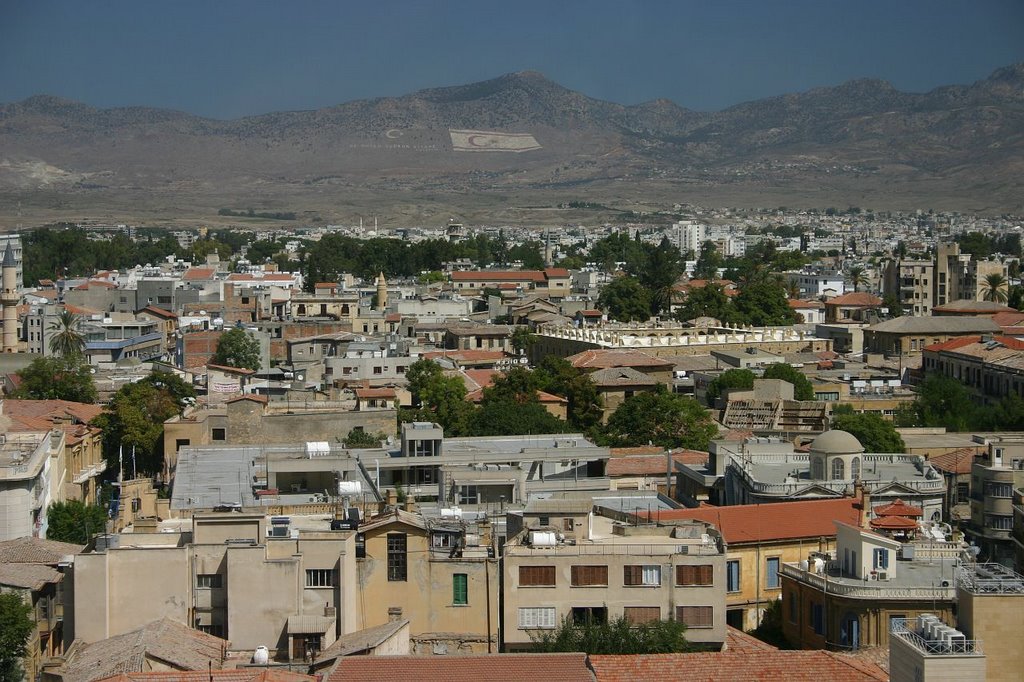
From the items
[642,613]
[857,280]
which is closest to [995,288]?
[857,280]

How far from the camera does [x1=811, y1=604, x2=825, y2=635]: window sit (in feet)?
72.6

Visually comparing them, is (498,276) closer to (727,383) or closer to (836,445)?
(727,383)

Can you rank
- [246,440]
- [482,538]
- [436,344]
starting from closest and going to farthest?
[482,538]
[246,440]
[436,344]

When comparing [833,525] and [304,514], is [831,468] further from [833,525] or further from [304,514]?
[304,514]

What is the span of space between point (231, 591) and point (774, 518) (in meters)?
8.42

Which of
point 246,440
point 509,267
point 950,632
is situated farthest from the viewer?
point 509,267

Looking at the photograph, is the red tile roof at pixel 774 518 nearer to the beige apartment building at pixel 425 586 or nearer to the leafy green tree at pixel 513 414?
the beige apartment building at pixel 425 586

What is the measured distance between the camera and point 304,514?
26859mm

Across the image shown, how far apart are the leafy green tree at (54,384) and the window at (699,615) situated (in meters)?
32.5

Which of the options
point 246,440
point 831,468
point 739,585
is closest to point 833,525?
point 739,585

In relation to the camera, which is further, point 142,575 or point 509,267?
point 509,267

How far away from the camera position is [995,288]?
298ft

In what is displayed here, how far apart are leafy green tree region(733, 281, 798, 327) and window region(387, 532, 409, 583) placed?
197 feet

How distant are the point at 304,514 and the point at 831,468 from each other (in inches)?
323
